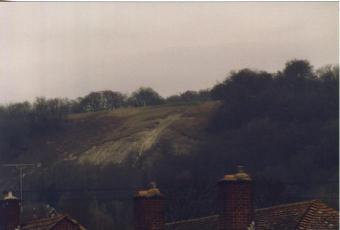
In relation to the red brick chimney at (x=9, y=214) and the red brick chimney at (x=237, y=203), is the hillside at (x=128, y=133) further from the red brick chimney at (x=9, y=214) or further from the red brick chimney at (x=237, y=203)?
the red brick chimney at (x=237, y=203)

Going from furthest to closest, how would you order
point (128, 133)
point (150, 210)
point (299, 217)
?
1. point (128, 133)
2. point (150, 210)
3. point (299, 217)

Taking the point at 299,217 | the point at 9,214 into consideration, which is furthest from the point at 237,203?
the point at 9,214

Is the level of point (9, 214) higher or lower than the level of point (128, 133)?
lower

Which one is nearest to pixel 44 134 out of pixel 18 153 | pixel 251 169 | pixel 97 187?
pixel 18 153

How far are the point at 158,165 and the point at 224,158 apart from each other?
654cm

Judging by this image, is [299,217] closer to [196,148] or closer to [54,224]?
[54,224]

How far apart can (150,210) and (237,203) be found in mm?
2785

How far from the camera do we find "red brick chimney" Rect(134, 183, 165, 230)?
24844mm

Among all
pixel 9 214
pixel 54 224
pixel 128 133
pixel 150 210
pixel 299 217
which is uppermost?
pixel 128 133

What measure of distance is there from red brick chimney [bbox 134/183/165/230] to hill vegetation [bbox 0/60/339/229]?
21.0 meters

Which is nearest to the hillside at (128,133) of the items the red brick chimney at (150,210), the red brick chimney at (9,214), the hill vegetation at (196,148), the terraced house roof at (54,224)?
the hill vegetation at (196,148)

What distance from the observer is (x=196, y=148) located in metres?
60.6

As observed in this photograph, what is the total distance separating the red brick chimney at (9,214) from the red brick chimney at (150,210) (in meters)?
5.62

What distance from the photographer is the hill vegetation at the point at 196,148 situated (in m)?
50.8
